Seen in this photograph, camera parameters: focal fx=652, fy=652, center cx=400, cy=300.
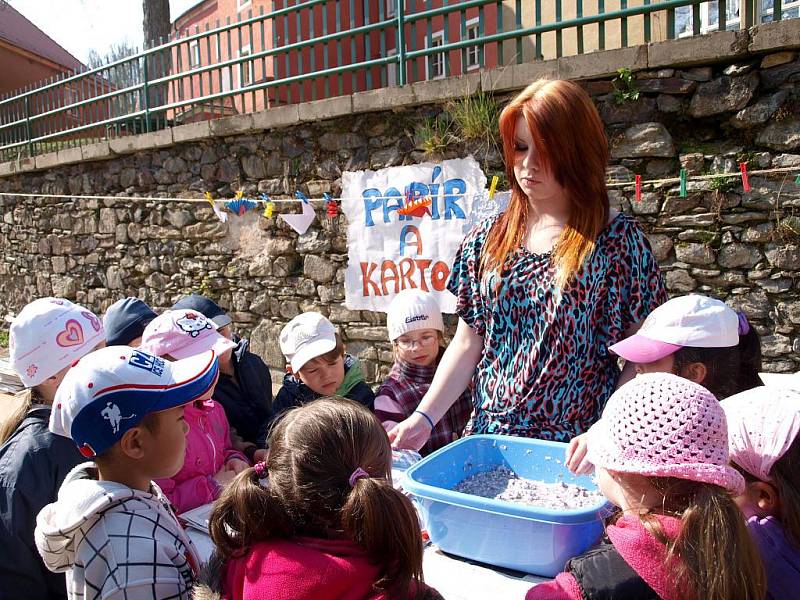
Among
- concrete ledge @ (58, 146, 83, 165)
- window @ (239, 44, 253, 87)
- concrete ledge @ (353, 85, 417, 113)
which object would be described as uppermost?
window @ (239, 44, 253, 87)

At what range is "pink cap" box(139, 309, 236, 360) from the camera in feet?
7.32

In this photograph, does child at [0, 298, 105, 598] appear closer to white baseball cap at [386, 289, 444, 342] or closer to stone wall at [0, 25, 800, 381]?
white baseball cap at [386, 289, 444, 342]

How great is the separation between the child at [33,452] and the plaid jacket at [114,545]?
35cm

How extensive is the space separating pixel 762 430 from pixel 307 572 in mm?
828

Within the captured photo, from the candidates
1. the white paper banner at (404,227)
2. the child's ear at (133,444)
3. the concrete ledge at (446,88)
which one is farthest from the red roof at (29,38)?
the child's ear at (133,444)

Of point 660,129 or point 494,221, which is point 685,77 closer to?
point 660,129

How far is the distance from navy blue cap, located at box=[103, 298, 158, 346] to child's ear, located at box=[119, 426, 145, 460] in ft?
4.79

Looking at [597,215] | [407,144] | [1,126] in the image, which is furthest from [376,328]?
[1,126]

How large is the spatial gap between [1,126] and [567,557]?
983cm

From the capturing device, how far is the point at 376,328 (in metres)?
4.77

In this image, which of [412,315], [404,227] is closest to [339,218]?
[404,227]

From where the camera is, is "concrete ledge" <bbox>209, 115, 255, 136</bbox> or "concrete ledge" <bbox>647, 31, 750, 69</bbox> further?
"concrete ledge" <bbox>209, 115, 255, 136</bbox>

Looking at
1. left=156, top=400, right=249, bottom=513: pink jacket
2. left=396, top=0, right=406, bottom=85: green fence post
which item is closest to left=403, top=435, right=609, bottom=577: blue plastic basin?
left=156, top=400, right=249, bottom=513: pink jacket

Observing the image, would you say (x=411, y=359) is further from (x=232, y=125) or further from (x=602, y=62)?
(x=232, y=125)
